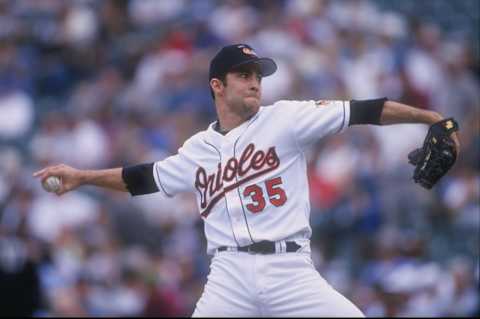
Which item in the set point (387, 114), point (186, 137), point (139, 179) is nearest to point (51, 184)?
point (139, 179)

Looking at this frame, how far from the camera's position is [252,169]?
5672 mm

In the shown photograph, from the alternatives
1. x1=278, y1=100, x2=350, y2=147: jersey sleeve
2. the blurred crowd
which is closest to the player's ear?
x1=278, y1=100, x2=350, y2=147: jersey sleeve

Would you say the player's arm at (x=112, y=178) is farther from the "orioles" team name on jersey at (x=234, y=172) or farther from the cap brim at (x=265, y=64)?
the cap brim at (x=265, y=64)

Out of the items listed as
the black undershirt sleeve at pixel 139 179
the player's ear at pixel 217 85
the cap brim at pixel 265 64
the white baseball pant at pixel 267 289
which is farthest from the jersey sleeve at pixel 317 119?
the black undershirt sleeve at pixel 139 179

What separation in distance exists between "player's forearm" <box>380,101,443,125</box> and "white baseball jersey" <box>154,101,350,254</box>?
214 mm

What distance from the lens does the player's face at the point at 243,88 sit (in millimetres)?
5797

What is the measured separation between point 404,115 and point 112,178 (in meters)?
1.67

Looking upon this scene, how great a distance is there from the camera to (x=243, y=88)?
5.82 metres

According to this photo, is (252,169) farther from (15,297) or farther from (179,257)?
(179,257)

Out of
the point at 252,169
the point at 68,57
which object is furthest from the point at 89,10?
the point at 252,169

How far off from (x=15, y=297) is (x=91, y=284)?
5.15 ft

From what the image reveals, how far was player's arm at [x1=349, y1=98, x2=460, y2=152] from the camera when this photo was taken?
538 centimetres

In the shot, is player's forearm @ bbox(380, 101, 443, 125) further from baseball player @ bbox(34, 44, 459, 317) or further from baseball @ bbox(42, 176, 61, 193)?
baseball @ bbox(42, 176, 61, 193)

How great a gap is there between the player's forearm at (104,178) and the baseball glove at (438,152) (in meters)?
1.64
